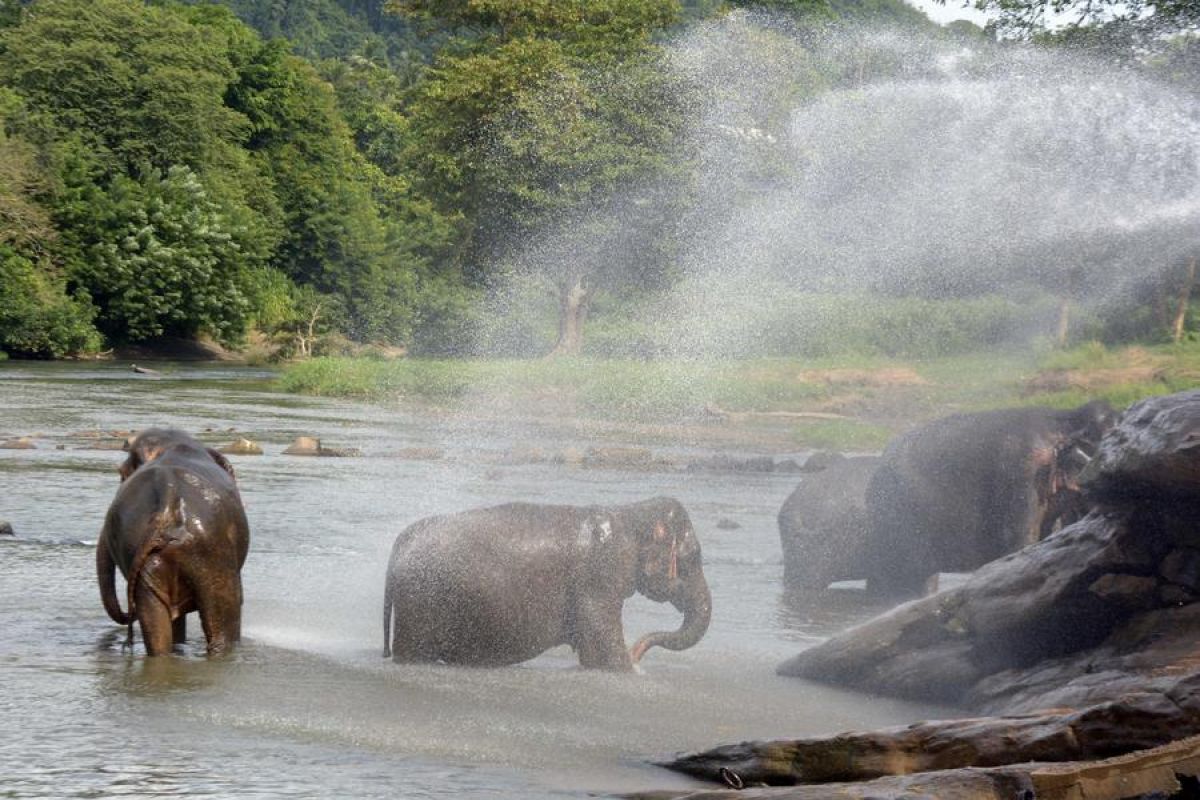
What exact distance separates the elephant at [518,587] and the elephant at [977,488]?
3575mm

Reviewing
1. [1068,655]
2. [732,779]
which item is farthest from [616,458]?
[732,779]

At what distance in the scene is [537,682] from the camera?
10.0m

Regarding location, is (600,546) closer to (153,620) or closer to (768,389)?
(153,620)

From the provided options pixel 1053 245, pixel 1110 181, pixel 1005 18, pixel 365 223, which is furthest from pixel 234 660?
pixel 365 223

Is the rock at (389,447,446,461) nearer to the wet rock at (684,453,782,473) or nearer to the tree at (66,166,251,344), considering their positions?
the wet rock at (684,453,782,473)

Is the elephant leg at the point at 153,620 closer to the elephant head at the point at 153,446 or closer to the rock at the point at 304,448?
the elephant head at the point at 153,446

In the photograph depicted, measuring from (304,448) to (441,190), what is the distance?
28.3 m

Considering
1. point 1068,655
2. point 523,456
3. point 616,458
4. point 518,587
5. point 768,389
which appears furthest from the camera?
point 768,389

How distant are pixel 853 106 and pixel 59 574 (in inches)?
1484

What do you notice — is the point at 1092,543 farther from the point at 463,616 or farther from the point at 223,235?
the point at 223,235

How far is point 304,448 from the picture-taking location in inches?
1080

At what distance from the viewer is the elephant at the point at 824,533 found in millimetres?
14352

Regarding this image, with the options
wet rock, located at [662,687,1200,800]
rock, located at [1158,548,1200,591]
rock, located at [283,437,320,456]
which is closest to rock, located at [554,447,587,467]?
rock, located at [283,437,320,456]

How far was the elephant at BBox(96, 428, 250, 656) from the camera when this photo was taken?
9.89 m
